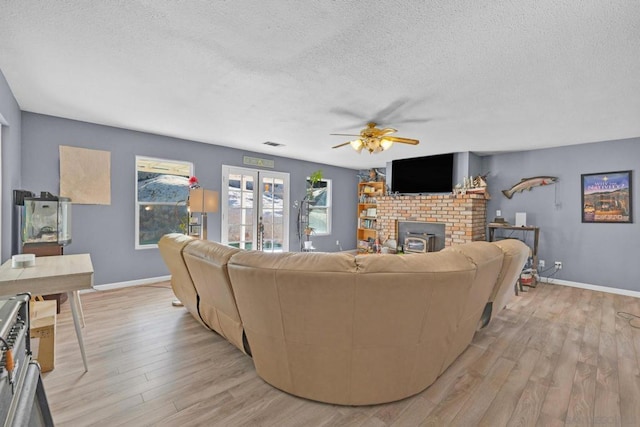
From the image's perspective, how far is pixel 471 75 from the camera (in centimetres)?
239

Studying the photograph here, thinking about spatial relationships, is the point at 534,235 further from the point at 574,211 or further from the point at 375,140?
the point at 375,140

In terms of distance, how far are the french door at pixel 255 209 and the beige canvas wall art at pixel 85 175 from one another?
5.72 feet

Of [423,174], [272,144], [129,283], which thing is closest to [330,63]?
[272,144]

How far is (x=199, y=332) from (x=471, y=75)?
332cm

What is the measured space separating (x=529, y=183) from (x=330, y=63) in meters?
4.68

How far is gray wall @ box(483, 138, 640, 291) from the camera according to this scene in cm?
429

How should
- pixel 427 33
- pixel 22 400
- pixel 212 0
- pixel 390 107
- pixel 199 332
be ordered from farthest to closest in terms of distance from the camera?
pixel 390 107 < pixel 199 332 < pixel 427 33 < pixel 212 0 < pixel 22 400

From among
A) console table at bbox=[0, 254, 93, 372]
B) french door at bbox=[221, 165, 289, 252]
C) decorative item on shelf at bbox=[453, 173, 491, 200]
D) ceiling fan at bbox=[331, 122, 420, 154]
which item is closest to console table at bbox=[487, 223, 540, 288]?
decorative item on shelf at bbox=[453, 173, 491, 200]

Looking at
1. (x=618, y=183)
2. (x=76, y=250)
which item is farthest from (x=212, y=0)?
(x=618, y=183)

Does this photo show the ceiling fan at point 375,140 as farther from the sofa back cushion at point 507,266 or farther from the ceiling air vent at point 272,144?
the ceiling air vent at point 272,144

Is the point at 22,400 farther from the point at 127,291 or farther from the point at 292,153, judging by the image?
the point at 292,153

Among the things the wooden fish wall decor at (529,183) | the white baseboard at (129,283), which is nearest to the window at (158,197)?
the white baseboard at (129,283)

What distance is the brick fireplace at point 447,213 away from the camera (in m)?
5.23

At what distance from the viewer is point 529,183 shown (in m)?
5.11
